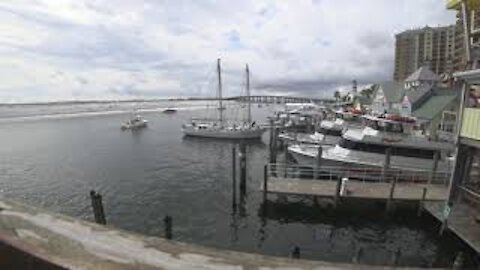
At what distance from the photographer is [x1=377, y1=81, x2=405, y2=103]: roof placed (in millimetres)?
65238

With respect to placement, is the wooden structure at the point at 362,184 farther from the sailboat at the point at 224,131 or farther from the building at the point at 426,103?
the sailboat at the point at 224,131

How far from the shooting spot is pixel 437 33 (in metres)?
155

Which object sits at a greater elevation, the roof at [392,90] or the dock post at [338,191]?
the roof at [392,90]

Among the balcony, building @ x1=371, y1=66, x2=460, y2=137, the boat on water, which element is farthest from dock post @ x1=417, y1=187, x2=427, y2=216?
building @ x1=371, y1=66, x2=460, y2=137

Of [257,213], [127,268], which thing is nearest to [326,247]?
[257,213]

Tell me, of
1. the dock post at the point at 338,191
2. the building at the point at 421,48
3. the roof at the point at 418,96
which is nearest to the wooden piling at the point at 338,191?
the dock post at the point at 338,191

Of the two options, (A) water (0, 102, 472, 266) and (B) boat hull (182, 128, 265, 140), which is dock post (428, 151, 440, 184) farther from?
(B) boat hull (182, 128, 265, 140)

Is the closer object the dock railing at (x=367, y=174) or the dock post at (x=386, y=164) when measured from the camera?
the dock railing at (x=367, y=174)

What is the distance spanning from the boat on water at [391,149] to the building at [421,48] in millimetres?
116469

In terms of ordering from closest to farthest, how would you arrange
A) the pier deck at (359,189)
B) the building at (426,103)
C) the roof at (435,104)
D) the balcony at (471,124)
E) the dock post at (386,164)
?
1. the balcony at (471,124)
2. the pier deck at (359,189)
3. the dock post at (386,164)
4. the building at (426,103)
5. the roof at (435,104)

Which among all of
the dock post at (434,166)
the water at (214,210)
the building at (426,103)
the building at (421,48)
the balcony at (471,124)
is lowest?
the water at (214,210)

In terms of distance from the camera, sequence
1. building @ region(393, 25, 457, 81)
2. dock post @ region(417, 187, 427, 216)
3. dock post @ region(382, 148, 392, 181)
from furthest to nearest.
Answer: building @ region(393, 25, 457, 81)
dock post @ region(382, 148, 392, 181)
dock post @ region(417, 187, 427, 216)

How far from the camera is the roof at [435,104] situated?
42.3 m

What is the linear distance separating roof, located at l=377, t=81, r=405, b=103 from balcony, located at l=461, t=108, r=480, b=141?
1826 inches
